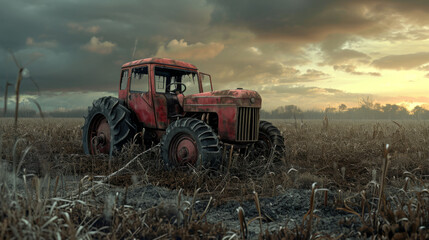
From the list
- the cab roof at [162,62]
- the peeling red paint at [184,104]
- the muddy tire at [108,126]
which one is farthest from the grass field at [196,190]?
the cab roof at [162,62]

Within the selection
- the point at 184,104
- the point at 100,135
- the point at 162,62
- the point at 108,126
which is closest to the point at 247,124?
the point at 184,104

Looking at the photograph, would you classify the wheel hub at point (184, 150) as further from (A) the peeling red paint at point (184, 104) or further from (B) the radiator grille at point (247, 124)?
(B) the radiator grille at point (247, 124)

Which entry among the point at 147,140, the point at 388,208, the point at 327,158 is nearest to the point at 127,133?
the point at 147,140

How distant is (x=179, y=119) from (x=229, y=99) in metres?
0.97

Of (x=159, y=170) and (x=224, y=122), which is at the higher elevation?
(x=224, y=122)

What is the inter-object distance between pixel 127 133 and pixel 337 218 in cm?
457

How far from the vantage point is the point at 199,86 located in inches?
294

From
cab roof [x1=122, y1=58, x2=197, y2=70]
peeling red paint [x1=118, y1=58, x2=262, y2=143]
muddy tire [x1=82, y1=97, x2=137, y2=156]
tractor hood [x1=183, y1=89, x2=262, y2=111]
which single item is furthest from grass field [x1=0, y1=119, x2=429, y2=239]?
cab roof [x1=122, y1=58, x2=197, y2=70]

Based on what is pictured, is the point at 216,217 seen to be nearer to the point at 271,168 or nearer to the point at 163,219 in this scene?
the point at 163,219

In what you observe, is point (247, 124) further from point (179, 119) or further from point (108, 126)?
point (108, 126)

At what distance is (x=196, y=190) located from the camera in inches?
122

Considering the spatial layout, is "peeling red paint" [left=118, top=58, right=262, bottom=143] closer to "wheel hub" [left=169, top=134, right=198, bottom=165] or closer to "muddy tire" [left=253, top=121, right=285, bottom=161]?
"wheel hub" [left=169, top=134, right=198, bottom=165]

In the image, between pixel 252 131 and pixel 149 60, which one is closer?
pixel 252 131

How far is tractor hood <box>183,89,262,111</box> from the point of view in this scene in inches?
234
